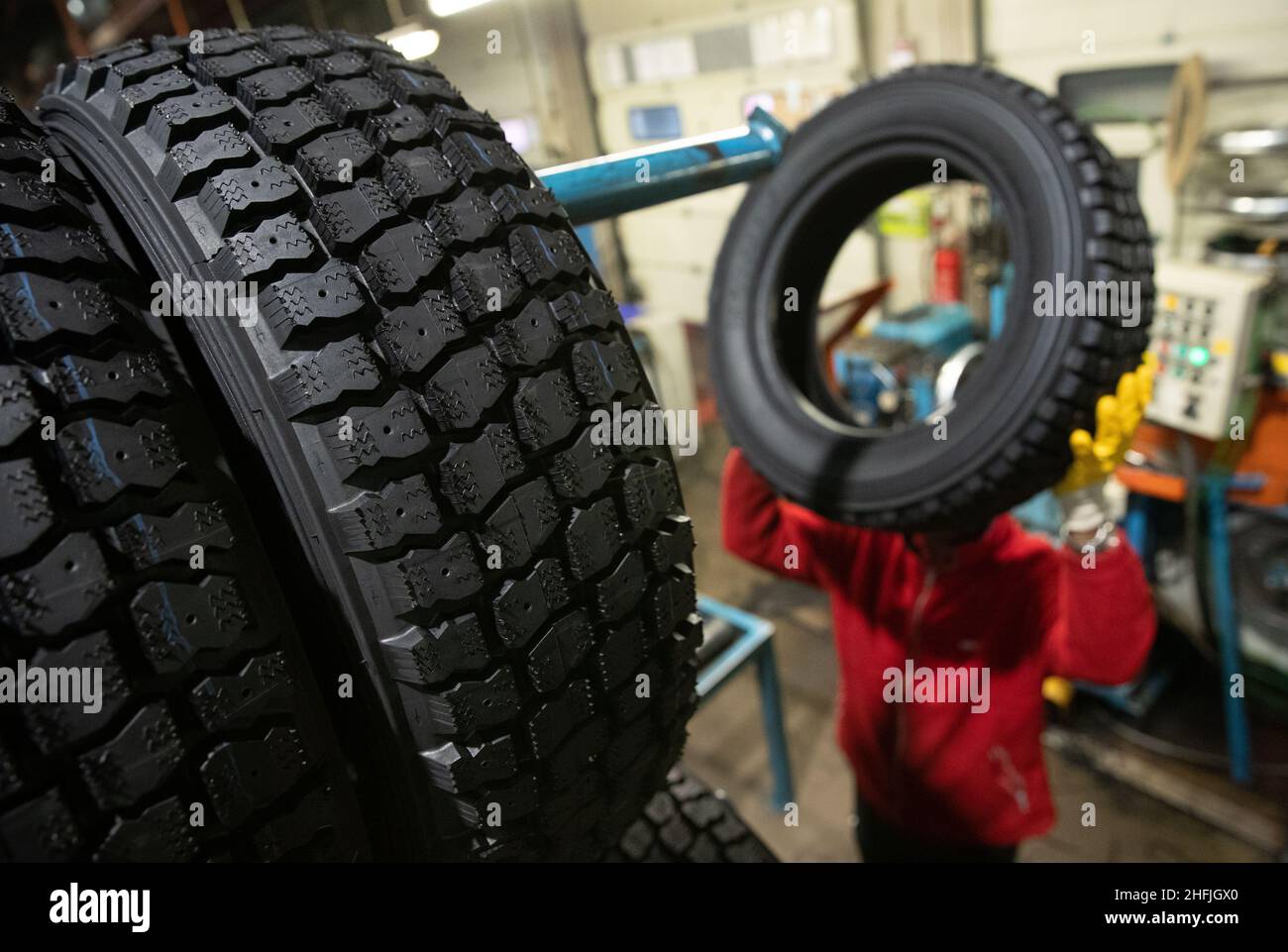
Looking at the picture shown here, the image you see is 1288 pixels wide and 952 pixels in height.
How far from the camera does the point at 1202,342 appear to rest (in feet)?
8.61

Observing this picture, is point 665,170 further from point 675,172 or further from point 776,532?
point 776,532

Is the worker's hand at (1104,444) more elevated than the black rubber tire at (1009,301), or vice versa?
the black rubber tire at (1009,301)

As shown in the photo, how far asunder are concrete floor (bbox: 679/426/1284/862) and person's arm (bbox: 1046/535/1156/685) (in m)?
1.11

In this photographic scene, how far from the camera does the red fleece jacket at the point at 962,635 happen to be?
1.77 meters

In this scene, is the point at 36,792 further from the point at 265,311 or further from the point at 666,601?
the point at 666,601

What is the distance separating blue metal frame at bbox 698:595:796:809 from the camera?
241cm

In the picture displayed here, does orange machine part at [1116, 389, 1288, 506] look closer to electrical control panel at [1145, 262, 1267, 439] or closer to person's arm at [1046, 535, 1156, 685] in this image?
electrical control panel at [1145, 262, 1267, 439]

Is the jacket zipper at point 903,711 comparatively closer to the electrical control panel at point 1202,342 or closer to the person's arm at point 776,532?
the person's arm at point 776,532
